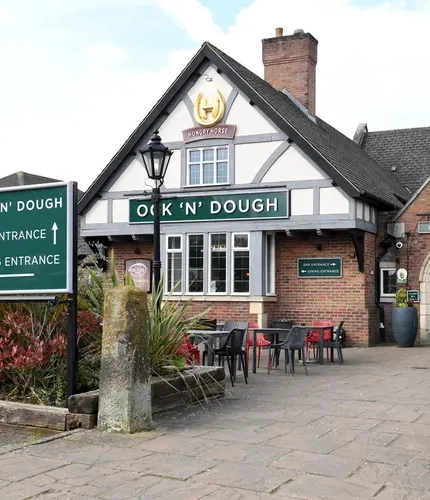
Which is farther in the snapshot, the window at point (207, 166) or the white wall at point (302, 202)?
the window at point (207, 166)

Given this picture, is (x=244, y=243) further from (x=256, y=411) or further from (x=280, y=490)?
(x=280, y=490)

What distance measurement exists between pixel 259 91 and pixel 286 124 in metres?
1.47

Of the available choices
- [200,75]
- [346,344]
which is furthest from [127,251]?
[346,344]

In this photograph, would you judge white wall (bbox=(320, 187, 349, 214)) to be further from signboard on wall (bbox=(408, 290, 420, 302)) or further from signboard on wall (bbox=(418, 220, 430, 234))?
signboard on wall (bbox=(408, 290, 420, 302))

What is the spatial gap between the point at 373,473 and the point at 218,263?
1327 centimetres

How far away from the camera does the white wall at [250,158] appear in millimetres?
18016

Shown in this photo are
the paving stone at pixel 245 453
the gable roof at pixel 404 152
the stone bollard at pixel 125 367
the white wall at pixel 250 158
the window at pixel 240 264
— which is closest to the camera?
the paving stone at pixel 245 453

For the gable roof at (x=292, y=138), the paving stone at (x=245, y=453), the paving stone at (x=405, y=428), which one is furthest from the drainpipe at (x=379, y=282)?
the paving stone at (x=245, y=453)

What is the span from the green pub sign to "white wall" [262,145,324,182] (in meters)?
0.44

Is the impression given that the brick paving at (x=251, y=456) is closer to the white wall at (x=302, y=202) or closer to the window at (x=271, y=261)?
the white wall at (x=302, y=202)

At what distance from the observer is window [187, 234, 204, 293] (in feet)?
61.3

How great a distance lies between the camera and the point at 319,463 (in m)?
5.59

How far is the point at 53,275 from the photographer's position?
738 centimetres

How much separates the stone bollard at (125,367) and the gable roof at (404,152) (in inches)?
675
